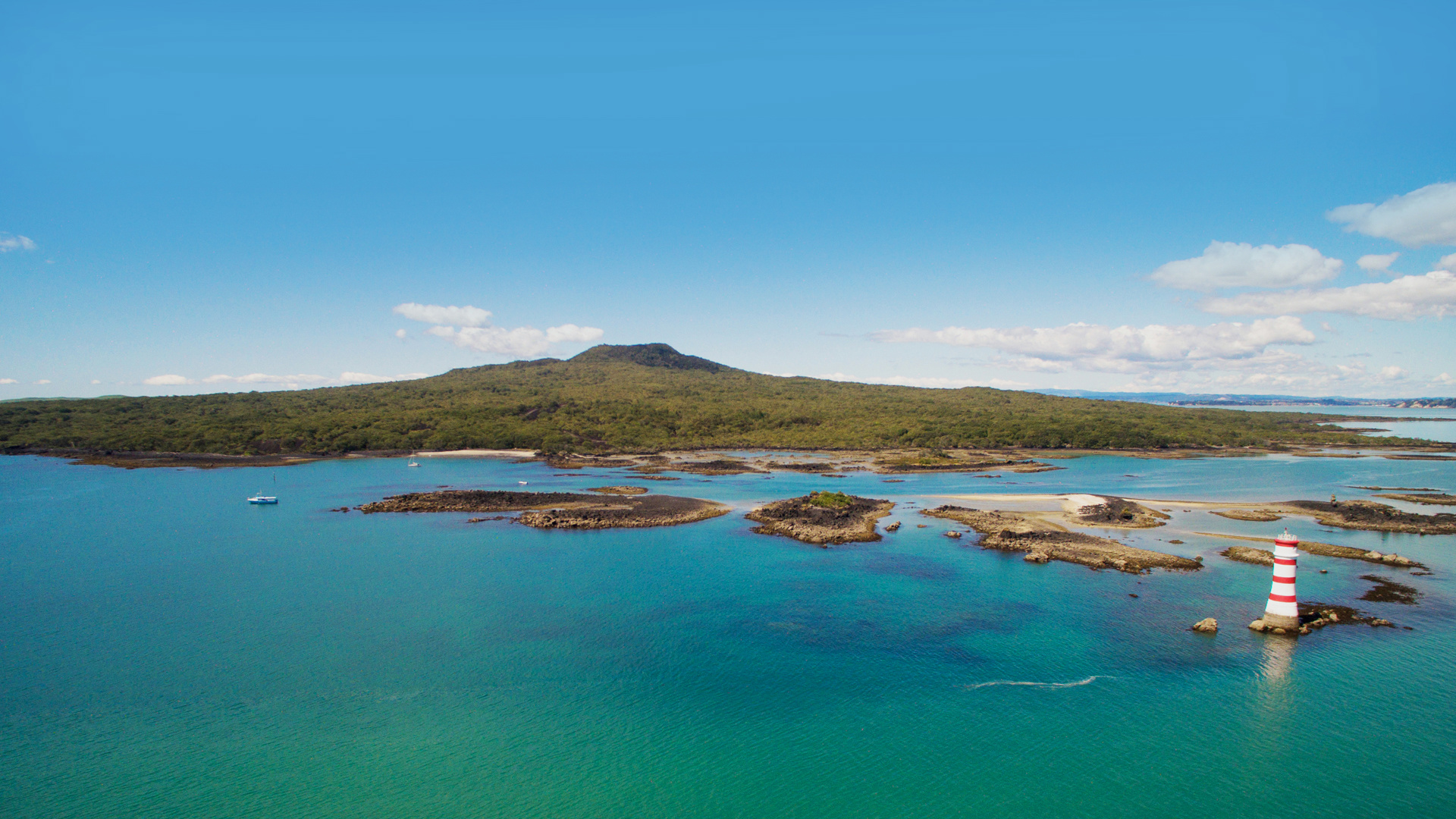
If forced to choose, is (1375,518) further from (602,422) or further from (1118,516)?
(602,422)

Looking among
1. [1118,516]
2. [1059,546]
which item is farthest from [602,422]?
[1059,546]

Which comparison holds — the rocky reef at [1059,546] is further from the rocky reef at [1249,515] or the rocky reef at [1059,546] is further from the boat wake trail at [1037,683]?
the rocky reef at [1249,515]

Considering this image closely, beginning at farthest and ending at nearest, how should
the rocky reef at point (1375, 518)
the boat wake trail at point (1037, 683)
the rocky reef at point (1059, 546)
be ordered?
the rocky reef at point (1375, 518) → the rocky reef at point (1059, 546) → the boat wake trail at point (1037, 683)

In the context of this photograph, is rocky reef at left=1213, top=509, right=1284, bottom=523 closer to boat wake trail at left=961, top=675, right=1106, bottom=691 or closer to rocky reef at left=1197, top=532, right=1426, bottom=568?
rocky reef at left=1197, top=532, right=1426, bottom=568

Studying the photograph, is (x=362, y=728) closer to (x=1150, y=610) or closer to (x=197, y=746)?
(x=197, y=746)

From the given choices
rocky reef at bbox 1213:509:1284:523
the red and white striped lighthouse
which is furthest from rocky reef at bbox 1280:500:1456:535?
the red and white striped lighthouse

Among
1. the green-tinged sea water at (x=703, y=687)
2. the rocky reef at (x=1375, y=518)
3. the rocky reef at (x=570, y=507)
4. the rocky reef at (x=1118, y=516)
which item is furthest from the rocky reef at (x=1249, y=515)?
the rocky reef at (x=570, y=507)

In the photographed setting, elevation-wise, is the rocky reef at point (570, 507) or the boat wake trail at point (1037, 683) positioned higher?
the rocky reef at point (570, 507)
